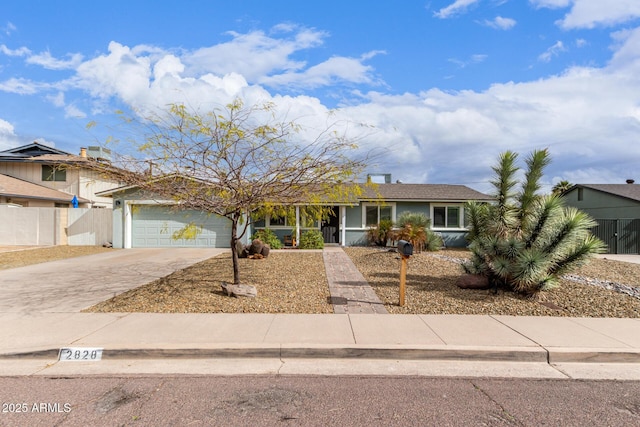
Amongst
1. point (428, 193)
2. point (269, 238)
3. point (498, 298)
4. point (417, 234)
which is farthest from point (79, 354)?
point (428, 193)

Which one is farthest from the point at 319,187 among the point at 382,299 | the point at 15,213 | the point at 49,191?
the point at 49,191

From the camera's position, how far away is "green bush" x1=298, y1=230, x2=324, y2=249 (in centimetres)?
1834

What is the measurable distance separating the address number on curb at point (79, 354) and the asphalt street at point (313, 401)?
0.54 m

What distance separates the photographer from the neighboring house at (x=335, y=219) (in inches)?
727

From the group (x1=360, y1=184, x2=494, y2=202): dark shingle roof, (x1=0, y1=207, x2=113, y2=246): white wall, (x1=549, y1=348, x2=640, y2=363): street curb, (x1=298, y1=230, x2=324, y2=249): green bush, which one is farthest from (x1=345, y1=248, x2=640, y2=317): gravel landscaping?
(x1=0, y1=207, x2=113, y2=246): white wall

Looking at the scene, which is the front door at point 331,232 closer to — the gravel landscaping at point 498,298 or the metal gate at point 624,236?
the gravel landscaping at point 498,298

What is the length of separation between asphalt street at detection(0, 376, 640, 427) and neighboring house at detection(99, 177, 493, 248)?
44.3 feet

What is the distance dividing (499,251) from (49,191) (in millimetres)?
26280

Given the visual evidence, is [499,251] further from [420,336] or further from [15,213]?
[15,213]

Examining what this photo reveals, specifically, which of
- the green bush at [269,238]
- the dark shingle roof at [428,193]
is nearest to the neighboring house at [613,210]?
the dark shingle roof at [428,193]

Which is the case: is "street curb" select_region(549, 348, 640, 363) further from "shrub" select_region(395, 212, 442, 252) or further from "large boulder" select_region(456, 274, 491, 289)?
"shrub" select_region(395, 212, 442, 252)

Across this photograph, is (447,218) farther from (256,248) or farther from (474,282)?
(474,282)

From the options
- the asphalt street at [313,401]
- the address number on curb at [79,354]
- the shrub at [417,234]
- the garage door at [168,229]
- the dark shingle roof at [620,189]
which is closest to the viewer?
the asphalt street at [313,401]

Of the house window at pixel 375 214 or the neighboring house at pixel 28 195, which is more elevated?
the neighboring house at pixel 28 195
